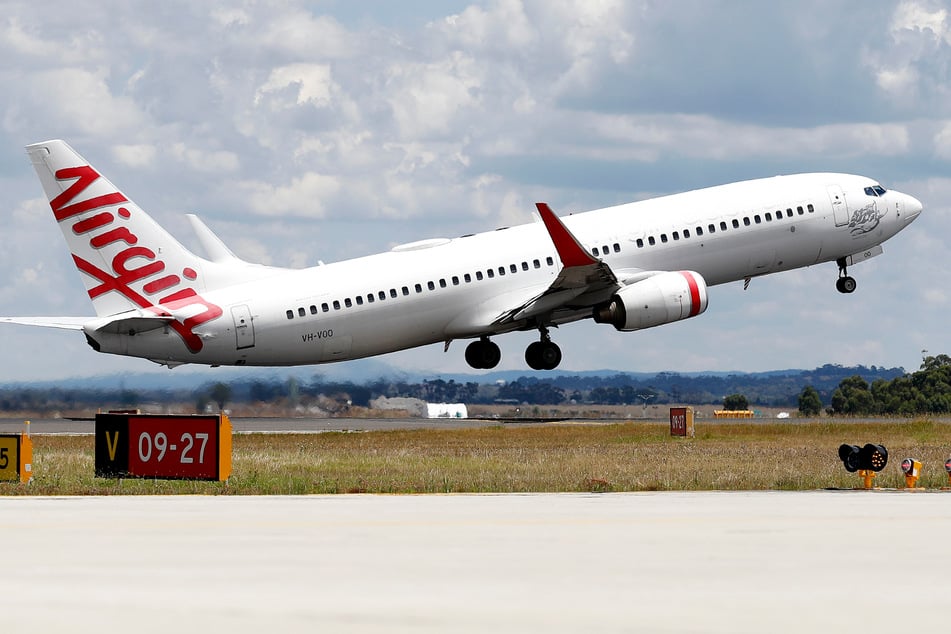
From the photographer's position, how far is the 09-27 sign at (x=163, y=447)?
37312 mm

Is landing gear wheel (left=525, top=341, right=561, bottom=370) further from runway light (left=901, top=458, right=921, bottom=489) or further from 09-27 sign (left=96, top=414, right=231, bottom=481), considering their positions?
runway light (left=901, top=458, right=921, bottom=489)

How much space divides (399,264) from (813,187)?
17094 mm

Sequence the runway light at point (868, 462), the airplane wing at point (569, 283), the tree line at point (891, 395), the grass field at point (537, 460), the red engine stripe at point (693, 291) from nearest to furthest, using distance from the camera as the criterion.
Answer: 1. the runway light at point (868, 462)
2. the grass field at point (537, 460)
3. the airplane wing at point (569, 283)
4. the red engine stripe at point (693, 291)
5. the tree line at point (891, 395)

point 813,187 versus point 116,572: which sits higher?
point 813,187

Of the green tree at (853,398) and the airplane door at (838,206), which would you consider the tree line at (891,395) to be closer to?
the green tree at (853,398)

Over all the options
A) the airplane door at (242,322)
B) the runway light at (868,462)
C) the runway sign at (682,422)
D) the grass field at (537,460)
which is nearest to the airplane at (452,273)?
the airplane door at (242,322)

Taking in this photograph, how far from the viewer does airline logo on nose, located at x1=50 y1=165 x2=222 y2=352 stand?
55562mm

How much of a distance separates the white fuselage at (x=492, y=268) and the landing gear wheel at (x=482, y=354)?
2926 millimetres

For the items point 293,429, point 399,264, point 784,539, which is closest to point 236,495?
point 784,539

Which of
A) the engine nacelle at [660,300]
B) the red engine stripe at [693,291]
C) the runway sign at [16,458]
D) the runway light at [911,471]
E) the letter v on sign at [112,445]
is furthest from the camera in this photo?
the red engine stripe at [693,291]

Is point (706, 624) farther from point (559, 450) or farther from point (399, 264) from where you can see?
point (399, 264)

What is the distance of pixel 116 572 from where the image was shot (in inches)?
754

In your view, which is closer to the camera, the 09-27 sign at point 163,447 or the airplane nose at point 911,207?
the 09-27 sign at point 163,447

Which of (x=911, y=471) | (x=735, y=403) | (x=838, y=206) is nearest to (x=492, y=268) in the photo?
(x=838, y=206)
